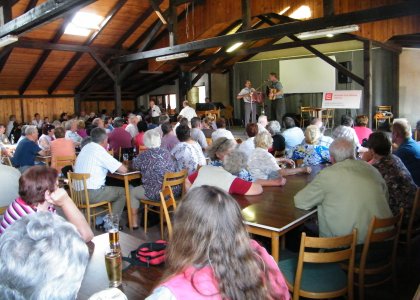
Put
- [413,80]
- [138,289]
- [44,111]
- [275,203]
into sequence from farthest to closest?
[44,111]
[413,80]
[275,203]
[138,289]

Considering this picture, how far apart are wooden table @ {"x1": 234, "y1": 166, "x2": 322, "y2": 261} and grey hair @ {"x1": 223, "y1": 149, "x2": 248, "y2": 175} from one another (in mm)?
233

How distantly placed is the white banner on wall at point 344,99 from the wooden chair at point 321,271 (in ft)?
31.5

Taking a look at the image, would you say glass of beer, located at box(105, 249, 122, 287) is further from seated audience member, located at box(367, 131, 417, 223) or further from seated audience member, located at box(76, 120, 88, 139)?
seated audience member, located at box(76, 120, 88, 139)

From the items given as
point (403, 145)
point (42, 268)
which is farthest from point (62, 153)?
point (42, 268)

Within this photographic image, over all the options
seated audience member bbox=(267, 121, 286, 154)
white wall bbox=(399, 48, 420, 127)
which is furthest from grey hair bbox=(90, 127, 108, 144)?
white wall bbox=(399, 48, 420, 127)

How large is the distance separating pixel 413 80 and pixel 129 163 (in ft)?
38.0

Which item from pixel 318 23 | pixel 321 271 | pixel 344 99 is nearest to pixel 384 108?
pixel 344 99

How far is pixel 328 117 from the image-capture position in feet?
42.5

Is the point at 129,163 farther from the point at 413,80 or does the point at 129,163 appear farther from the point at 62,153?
the point at 413,80

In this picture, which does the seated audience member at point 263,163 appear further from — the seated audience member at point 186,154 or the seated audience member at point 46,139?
the seated audience member at point 46,139

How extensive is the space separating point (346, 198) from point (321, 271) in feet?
1.71

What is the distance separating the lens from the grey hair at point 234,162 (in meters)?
3.16

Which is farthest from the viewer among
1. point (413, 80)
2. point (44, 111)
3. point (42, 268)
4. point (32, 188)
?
point (44, 111)

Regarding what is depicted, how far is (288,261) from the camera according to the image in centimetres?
263
